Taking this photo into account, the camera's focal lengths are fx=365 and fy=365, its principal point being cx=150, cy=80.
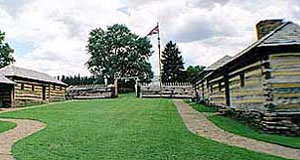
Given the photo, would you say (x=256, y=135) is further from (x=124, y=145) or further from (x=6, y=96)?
(x=6, y=96)

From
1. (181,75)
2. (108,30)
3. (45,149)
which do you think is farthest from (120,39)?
(45,149)

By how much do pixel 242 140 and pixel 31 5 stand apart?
12.7 meters

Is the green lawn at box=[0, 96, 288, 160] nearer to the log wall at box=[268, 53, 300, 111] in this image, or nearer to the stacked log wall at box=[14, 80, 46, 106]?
the log wall at box=[268, 53, 300, 111]

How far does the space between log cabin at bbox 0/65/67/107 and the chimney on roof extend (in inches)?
687

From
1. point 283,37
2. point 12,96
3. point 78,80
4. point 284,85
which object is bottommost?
point 12,96

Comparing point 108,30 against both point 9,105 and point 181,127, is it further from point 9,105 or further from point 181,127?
point 181,127

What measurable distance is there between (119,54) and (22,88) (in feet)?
124

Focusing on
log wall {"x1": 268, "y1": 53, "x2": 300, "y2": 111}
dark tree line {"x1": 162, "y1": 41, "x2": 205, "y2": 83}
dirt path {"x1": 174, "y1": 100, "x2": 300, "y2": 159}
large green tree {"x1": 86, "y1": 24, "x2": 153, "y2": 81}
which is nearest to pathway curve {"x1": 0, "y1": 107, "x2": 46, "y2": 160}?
dirt path {"x1": 174, "y1": 100, "x2": 300, "y2": 159}

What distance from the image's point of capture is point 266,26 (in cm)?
1591

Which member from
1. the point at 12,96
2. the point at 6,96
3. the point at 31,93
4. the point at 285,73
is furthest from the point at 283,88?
the point at 31,93

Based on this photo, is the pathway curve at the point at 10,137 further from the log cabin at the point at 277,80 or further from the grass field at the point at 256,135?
the log cabin at the point at 277,80

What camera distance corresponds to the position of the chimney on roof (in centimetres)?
→ 1561

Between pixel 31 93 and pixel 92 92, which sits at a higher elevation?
pixel 92 92

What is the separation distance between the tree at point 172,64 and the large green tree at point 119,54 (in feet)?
14.0
